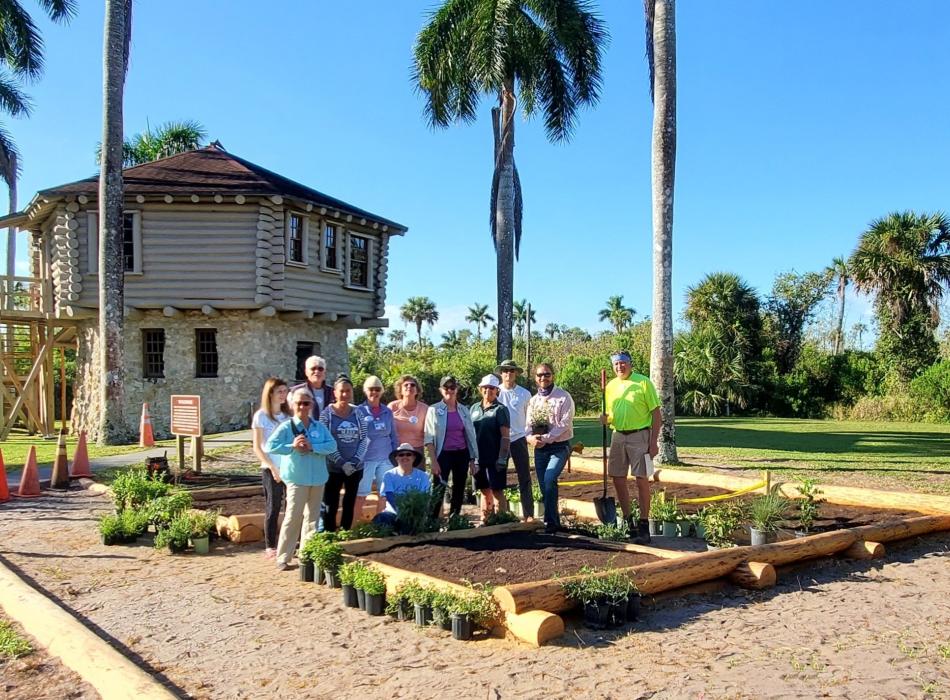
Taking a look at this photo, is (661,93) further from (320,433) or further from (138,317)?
(138,317)

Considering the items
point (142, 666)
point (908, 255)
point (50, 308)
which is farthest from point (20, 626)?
point (908, 255)

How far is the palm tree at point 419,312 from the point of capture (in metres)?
75.6

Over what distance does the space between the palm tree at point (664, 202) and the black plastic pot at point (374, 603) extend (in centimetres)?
936

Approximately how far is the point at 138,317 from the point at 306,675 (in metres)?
18.4

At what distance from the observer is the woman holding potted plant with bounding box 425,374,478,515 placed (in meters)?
7.79

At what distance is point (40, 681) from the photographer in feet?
13.9

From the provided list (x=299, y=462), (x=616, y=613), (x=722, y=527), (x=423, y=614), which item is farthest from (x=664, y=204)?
(x=423, y=614)

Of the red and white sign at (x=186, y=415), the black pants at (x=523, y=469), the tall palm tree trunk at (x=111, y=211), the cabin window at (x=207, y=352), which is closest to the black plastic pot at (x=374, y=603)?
the black pants at (x=523, y=469)

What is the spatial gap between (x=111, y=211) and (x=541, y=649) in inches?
602

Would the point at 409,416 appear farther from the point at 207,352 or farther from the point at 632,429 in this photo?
the point at 207,352

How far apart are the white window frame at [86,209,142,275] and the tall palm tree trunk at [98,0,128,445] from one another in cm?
339

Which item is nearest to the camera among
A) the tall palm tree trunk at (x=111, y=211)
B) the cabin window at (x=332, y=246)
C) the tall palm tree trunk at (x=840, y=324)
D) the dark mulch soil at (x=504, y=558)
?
the dark mulch soil at (x=504, y=558)

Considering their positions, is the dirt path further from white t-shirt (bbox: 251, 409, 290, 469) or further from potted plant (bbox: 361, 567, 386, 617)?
white t-shirt (bbox: 251, 409, 290, 469)

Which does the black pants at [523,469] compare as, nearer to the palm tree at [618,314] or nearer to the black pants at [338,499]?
the black pants at [338,499]
